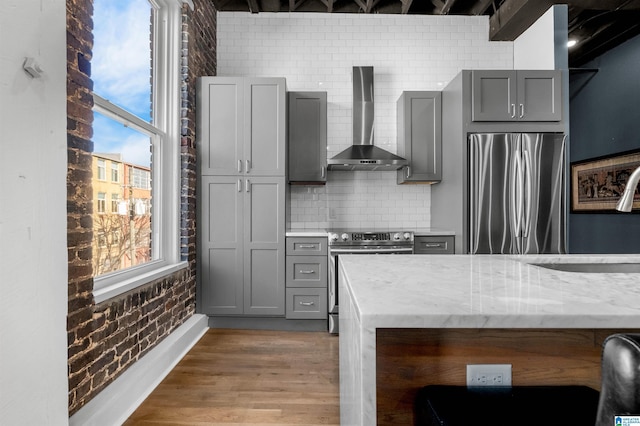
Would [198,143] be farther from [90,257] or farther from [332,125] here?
[90,257]

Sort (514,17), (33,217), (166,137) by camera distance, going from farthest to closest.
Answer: (514,17) → (166,137) → (33,217)

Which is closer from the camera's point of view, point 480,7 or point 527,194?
point 527,194

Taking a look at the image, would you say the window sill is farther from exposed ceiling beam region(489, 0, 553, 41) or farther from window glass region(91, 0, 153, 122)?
exposed ceiling beam region(489, 0, 553, 41)

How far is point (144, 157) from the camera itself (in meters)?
2.80

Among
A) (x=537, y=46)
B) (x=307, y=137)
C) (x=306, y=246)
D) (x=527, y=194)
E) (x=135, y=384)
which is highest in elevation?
(x=537, y=46)

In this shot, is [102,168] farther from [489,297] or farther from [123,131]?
[489,297]

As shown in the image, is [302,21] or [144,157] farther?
[302,21]

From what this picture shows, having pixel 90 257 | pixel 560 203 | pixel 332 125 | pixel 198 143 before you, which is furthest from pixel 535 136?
pixel 90 257

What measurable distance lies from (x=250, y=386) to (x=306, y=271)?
1.38 metres

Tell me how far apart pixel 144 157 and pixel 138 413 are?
1.80 meters

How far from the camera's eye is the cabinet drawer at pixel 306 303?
359cm

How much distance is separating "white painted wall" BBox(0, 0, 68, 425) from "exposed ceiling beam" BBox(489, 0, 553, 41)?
4.06m

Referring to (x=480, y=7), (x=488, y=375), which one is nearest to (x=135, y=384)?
(x=488, y=375)

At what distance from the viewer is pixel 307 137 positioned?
3922mm
